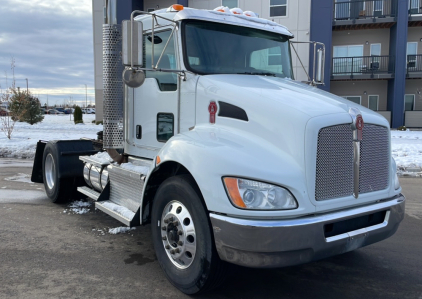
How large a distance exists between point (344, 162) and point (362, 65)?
24.6m

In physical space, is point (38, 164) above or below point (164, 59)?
below

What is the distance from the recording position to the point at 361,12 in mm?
24922

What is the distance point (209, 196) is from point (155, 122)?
186 cm

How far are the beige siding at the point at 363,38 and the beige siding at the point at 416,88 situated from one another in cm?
270

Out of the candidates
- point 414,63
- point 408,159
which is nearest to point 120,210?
point 408,159

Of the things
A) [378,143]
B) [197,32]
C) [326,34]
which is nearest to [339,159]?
[378,143]

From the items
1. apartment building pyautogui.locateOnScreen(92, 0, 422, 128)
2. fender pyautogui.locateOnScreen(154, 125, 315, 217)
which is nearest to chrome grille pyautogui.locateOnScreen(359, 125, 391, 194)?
fender pyautogui.locateOnScreen(154, 125, 315, 217)

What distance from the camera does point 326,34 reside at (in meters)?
23.3

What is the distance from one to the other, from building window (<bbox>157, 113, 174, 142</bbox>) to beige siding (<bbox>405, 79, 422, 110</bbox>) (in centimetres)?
2595

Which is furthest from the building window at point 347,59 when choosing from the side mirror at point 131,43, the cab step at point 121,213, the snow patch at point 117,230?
the side mirror at point 131,43

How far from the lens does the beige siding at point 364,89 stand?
26.2m

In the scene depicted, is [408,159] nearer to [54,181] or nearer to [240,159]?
[54,181]

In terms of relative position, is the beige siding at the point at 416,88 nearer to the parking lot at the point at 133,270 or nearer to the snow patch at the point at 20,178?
the parking lot at the point at 133,270

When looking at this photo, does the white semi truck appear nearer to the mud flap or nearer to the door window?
the door window
